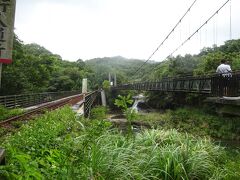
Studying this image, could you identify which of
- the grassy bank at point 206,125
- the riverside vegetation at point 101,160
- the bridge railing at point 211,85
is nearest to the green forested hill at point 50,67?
the grassy bank at point 206,125

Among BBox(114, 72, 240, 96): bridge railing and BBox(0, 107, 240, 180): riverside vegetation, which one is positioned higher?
BBox(114, 72, 240, 96): bridge railing

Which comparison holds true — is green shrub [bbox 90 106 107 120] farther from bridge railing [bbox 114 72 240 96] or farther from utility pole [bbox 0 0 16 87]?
utility pole [bbox 0 0 16 87]

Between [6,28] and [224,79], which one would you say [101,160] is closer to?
[6,28]

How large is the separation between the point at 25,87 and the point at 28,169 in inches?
1268

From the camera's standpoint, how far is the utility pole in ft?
12.0

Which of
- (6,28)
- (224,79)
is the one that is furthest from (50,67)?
(6,28)

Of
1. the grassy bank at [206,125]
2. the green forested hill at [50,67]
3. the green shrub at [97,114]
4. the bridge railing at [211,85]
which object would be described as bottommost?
the grassy bank at [206,125]

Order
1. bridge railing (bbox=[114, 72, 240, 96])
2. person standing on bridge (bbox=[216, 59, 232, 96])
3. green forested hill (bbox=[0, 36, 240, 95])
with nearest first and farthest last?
bridge railing (bbox=[114, 72, 240, 96]) → person standing on bridge (bbox=[216, 59, 232, 96]) → green forested hill (bbox=[0, 36, 240, 95])

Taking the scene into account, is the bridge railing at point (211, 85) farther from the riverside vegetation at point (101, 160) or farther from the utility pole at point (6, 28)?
the utility pole at point (6, 28)

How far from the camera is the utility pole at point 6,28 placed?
367 cm

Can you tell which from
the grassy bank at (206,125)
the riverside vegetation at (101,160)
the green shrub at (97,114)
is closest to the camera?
the riverside vegetation at (101,160)

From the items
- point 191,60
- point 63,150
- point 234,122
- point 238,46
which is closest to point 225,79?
point 63,150

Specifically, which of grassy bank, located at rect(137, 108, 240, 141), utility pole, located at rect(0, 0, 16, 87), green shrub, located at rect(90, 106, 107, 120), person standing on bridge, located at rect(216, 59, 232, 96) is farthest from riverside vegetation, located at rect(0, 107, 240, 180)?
grassy bank, located at rect(137, 108, 240, 141)

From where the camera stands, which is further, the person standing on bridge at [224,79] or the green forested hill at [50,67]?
the green forested hill at [50,67]
